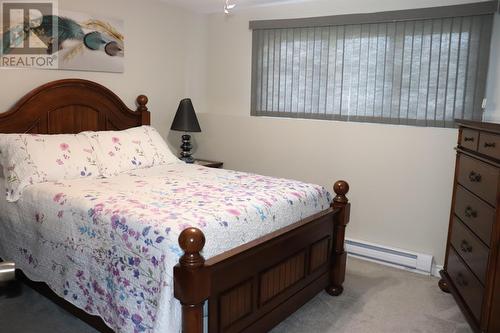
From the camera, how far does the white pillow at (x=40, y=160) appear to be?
259 centimetres

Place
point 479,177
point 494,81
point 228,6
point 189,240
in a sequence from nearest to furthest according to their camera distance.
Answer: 1. point 189,240
2. point 479,177
3. point 494,81
4. point 228,6

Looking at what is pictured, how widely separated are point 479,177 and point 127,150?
237cm

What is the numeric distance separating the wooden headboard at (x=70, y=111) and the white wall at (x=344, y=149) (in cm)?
90

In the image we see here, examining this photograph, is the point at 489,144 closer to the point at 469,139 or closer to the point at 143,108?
the point at 469,139

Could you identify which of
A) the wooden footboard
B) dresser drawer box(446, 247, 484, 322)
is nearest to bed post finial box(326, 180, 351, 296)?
the wooden footboard

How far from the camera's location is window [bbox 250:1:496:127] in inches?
120

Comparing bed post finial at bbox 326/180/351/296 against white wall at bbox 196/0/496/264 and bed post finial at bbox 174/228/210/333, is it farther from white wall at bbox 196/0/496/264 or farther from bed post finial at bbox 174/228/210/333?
bed post finial at bbox 174/228/210/333

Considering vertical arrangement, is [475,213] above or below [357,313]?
above

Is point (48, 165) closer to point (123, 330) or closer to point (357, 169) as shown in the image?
point (123, 330)

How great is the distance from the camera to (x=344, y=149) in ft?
11.8

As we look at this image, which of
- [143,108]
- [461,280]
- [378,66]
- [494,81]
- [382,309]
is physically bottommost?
[382,309]

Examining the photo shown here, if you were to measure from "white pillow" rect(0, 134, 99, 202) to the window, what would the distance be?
71.5 inches

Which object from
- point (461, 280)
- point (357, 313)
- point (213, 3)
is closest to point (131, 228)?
point (357, 313)

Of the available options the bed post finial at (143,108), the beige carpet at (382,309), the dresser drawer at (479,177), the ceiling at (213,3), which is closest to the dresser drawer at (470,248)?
the dresser drawer at (479,177)
